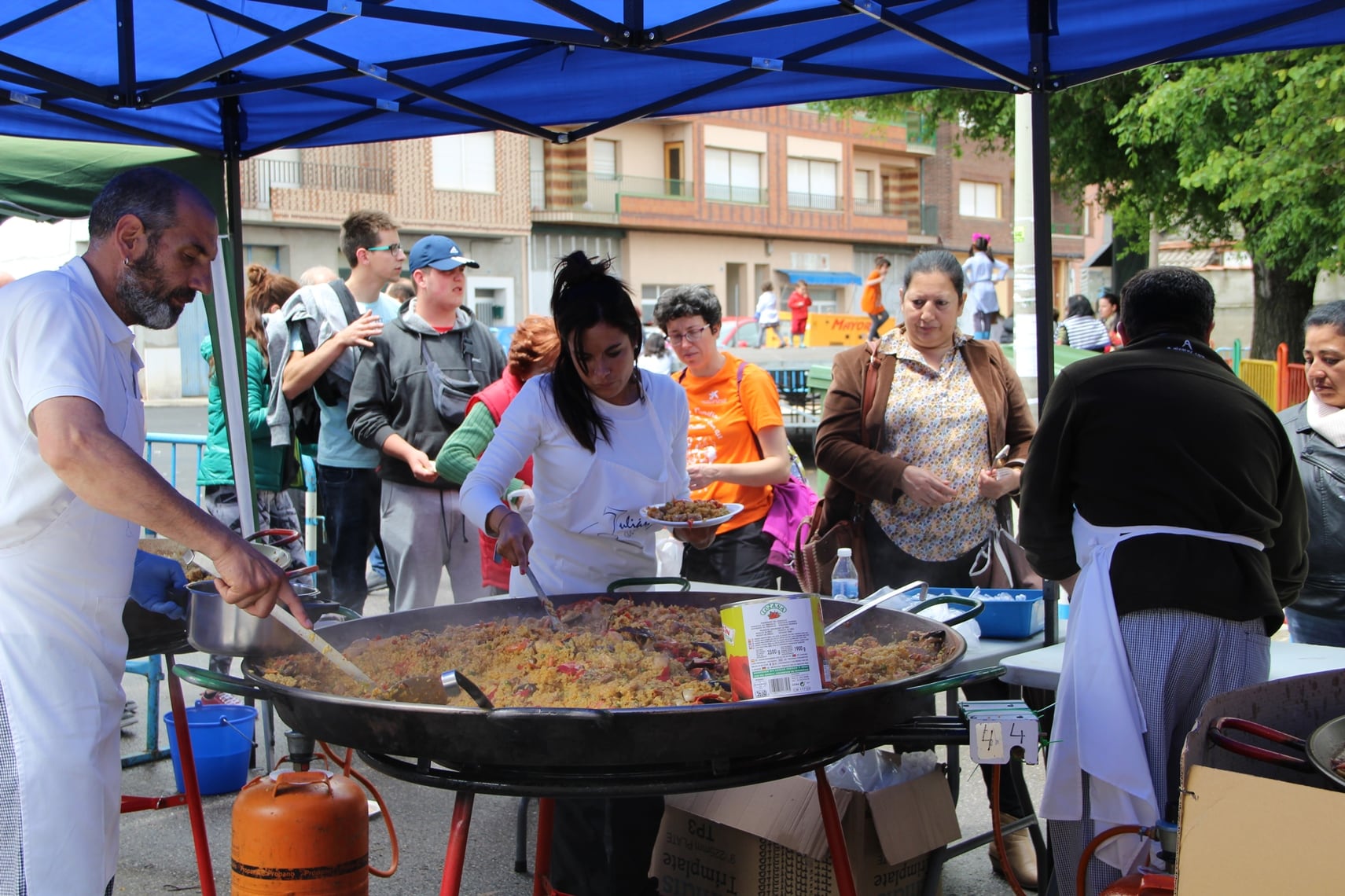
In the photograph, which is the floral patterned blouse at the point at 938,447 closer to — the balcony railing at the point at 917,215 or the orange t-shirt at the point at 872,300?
the orange t-shirt at the point at 872,300

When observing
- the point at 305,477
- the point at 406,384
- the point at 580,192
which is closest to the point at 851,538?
the point at 406,384

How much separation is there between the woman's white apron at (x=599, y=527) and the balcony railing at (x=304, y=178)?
79.1 ft

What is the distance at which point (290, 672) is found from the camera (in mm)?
2660

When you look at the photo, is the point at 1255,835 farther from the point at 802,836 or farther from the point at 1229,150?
the point at 1229,150

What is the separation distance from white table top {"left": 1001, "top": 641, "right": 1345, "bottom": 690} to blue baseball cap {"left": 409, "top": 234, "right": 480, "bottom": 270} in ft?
9.95

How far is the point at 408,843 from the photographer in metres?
4.18

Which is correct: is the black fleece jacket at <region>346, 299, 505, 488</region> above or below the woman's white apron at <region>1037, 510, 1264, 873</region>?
above

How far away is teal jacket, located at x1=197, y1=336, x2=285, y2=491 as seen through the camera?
5.46 m

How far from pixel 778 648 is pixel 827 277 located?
40.2 meters

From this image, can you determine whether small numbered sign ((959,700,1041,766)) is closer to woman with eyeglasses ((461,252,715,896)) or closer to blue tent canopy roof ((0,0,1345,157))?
woman with eyeglasses ((461,252,715,896))

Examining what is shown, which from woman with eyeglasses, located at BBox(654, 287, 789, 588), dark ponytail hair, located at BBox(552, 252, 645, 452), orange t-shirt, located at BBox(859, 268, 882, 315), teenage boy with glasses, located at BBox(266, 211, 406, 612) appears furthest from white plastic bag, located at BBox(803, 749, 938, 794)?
orange t-shirt, located at BBox(859, 268, 882, 315)

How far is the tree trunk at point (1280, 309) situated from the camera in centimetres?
1412

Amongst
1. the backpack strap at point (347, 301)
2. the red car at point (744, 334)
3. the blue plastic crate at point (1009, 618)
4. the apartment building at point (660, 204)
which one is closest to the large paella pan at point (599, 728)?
the blue plastic crate at point (1009, 618)

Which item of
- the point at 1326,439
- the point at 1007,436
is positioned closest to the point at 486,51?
the point at 1007,436
